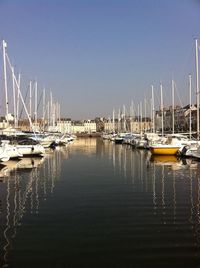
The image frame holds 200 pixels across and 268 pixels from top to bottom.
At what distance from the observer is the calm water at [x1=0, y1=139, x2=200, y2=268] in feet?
35.4

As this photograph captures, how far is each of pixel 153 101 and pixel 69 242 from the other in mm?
70916

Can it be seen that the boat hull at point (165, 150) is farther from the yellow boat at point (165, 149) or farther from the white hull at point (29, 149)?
the white hull at point (29, 149)

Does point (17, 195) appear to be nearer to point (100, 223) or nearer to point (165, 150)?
point (100, 223)

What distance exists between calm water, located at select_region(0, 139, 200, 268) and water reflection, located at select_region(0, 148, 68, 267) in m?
0.03

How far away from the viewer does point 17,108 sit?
61.7 metres

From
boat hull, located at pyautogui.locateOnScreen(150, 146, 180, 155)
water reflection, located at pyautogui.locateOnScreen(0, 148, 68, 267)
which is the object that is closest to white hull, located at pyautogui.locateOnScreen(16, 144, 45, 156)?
water reflection, located at pyautogui.locateOnScreen(0, 148, 68, 267)

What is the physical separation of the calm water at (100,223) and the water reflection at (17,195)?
28mm

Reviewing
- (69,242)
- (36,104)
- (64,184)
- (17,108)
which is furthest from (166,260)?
(36,104)

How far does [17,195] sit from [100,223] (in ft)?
23.7

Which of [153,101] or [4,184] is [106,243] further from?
[153,101]

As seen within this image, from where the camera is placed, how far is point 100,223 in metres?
14.5

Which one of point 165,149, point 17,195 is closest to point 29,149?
point 165,149

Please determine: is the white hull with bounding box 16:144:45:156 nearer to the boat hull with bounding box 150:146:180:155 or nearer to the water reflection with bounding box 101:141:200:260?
the boat hull with bounding box 150:146:180:155

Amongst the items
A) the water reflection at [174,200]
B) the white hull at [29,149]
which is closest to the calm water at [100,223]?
the water reflection at [174,200]
